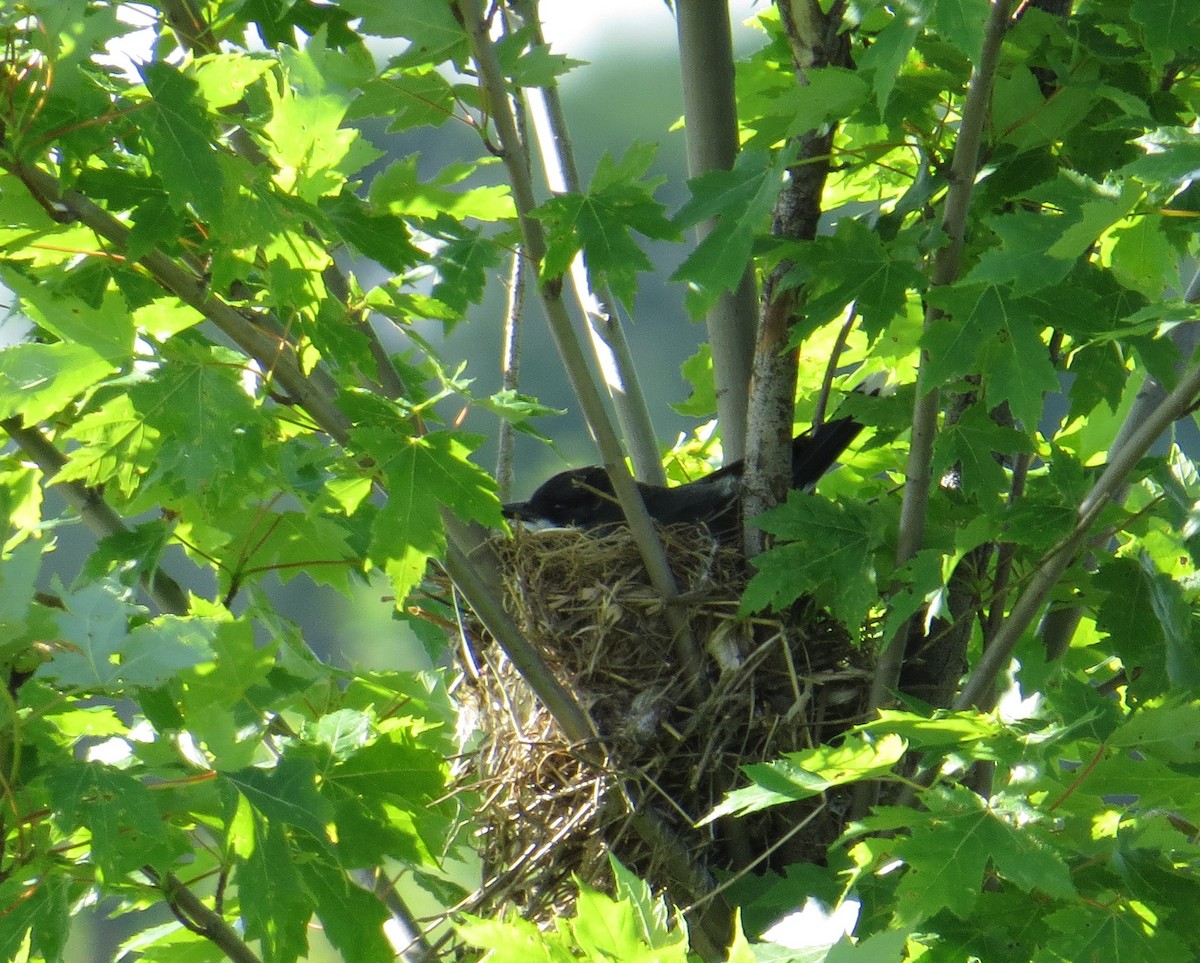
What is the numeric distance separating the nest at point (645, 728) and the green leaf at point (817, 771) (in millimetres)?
654

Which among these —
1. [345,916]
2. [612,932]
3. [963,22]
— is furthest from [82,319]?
[963,22]

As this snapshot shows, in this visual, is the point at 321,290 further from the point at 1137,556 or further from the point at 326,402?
the point at 1137,556

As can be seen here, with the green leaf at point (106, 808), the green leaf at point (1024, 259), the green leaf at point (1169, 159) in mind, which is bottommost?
the green leaf at point (106, 808)

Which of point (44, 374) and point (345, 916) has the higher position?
point (44, 374)

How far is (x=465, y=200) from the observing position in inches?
92.8

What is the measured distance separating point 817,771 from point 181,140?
128 cm

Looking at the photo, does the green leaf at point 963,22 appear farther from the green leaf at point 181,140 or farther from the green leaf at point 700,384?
the green leaf at point 700,384

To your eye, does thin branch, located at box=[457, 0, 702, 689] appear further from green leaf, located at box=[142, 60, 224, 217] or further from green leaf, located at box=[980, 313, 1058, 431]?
green leaf, located at box=[980, 313, 1058, 431]

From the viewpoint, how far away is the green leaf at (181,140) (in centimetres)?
182

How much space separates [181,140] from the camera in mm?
1832

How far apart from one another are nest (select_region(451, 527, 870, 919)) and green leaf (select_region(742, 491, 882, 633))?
0.25 metres

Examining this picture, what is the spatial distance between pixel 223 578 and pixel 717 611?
1.08m

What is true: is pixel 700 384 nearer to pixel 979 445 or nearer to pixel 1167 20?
pixel 979 445

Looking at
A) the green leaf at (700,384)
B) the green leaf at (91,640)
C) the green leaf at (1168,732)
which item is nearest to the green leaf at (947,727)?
the green leaf at (1168,732)
